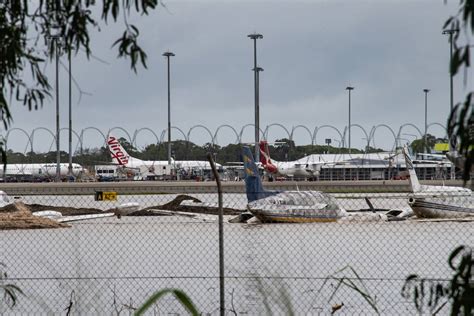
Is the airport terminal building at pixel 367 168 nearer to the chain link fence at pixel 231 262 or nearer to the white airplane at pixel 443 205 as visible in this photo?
the white airplane at pixel 443 205

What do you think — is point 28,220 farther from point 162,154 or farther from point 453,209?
point 162,154

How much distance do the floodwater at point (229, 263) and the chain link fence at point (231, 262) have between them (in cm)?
3

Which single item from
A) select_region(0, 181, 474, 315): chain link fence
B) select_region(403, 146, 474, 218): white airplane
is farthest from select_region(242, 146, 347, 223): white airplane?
select_region(403, 146, 474, 218): white airplane

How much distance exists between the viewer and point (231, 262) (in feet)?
61.8

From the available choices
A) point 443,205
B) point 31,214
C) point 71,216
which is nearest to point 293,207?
point 443,205

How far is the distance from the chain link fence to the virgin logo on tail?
7291cm

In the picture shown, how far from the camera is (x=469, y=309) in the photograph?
4523 mm

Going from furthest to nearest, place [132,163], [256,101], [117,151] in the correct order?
[132,163] < [117,151] < [256,101]

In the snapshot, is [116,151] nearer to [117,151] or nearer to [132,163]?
[117,151]

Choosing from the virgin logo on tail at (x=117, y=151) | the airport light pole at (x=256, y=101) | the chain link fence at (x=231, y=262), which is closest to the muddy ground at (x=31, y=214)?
the chain link fence at (x=231, y=262)

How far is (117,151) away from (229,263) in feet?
299

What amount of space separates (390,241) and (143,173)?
89.5 metres

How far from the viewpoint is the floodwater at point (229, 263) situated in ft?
41.2

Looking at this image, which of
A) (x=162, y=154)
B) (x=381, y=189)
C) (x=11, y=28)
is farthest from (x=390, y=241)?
(x=162, y=154)
